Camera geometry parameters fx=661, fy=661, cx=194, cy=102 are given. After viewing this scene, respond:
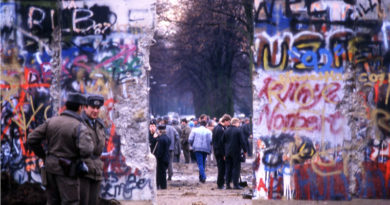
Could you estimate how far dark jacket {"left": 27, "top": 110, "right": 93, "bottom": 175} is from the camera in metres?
7.73

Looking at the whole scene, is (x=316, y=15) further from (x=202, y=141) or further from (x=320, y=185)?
(x=202, y=141)

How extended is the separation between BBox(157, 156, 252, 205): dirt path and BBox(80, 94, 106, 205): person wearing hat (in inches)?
188

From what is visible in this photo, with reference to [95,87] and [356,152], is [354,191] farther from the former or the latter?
[95,87]

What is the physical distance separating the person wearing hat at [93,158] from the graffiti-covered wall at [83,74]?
1875mm

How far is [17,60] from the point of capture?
10.3 meters

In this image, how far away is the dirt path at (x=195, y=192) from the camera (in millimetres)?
13273

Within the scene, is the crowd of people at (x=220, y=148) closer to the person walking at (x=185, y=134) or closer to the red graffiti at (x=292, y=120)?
the red graffiti at (x=292, y=120)

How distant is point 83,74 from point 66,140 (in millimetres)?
2552

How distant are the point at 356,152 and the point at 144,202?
10.9ft

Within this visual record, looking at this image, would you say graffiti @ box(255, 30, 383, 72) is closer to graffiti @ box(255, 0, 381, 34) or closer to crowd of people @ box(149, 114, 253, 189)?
graffiti @ box(255, 0, 381, 34)

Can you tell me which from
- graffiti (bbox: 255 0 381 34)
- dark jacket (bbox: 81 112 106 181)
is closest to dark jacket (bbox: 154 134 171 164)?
graffiti (bbox: 255 0 381 34)

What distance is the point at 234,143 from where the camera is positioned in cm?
1573

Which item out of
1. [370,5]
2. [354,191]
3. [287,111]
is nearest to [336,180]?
[354,191]

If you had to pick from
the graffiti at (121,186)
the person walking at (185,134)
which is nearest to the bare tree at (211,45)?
A: the person walking at (185,134)
